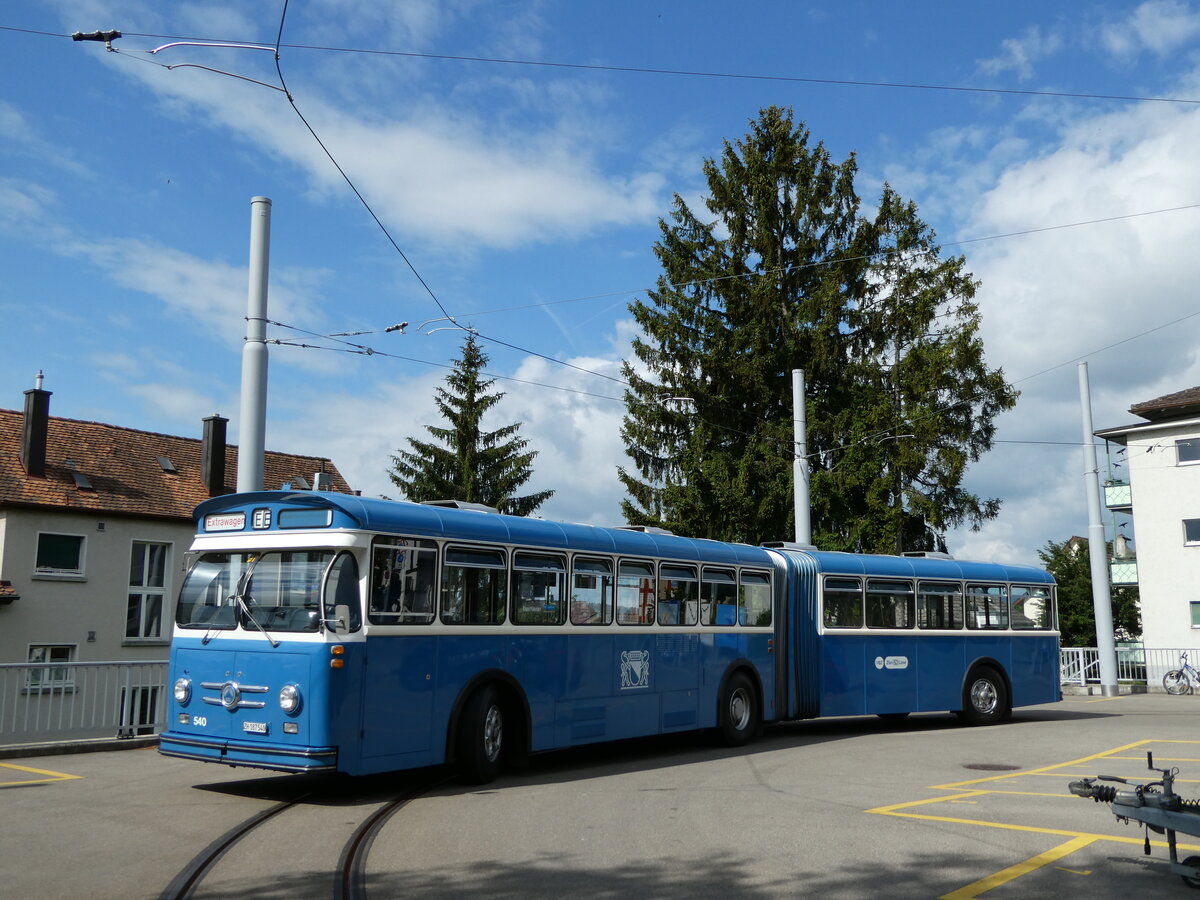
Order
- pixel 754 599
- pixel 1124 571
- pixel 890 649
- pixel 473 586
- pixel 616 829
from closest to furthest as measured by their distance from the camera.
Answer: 1. pixel 616 829
2. pixel 473 586
3. pixel 754 599
4. pixel 890 649
5. pixel 1124 571

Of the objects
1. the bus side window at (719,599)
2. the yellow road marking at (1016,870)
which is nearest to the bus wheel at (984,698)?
the bus side window at (719,599)

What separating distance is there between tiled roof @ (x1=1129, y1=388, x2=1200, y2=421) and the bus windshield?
135 ft

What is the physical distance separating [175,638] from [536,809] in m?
3.92

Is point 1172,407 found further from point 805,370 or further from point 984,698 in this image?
point 984,698

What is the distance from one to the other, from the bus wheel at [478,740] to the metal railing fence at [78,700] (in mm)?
5832

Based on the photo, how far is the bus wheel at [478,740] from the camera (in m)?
11.5

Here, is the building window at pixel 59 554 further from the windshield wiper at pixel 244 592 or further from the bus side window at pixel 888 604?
the windshield wiper at pixel 244 592

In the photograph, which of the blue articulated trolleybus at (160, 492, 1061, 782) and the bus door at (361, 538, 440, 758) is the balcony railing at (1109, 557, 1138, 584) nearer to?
the blue articulated trolleybus at (160, 492, 1061, 782)

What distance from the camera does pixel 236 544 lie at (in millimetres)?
11156

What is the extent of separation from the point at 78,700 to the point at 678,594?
7959 mm

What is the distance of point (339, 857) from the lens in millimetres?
7945

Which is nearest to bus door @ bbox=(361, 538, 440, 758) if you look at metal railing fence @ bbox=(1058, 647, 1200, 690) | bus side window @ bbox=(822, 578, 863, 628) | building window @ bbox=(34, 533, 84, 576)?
bus side window @ bbox=(822, 578, 863, 628)

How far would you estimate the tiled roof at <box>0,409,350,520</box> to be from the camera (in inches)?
1379

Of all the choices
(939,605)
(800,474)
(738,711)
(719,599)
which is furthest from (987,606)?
(719,599)
